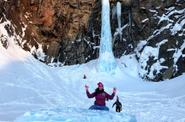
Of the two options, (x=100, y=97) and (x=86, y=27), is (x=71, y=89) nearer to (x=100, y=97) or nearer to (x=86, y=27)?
(x=86, y=27)

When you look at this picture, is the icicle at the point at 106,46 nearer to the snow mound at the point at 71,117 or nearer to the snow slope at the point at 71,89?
the snow slope at the point at 71,89

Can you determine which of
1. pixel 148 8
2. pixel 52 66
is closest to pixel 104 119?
pixel 52 66

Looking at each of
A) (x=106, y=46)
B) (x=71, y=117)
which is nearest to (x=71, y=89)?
(x=106, y=46)

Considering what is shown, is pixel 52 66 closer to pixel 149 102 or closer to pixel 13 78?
pixel 13 78

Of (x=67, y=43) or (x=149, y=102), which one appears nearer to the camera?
(x=149, y=102)

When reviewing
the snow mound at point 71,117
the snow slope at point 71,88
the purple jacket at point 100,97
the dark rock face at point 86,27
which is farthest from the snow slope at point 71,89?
the snow mound at point 71,117

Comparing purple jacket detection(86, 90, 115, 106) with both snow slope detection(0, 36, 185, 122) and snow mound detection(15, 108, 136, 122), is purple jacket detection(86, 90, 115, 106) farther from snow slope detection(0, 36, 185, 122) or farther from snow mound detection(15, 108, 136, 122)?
snow mound detection(15, 108, 136, 122)

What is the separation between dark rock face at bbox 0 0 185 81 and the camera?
32562 mm

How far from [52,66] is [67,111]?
2379cm

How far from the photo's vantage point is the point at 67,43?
33750 mm

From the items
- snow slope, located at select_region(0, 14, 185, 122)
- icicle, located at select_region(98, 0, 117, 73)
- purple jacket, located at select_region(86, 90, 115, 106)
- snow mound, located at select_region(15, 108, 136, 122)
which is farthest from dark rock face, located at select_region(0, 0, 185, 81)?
snow mound, located at select_region(15, 108, 136, 122)

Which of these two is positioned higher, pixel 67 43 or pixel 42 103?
pixel 67 43

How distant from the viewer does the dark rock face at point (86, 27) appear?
32562mm

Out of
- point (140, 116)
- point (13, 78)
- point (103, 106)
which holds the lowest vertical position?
point (103, 106)
